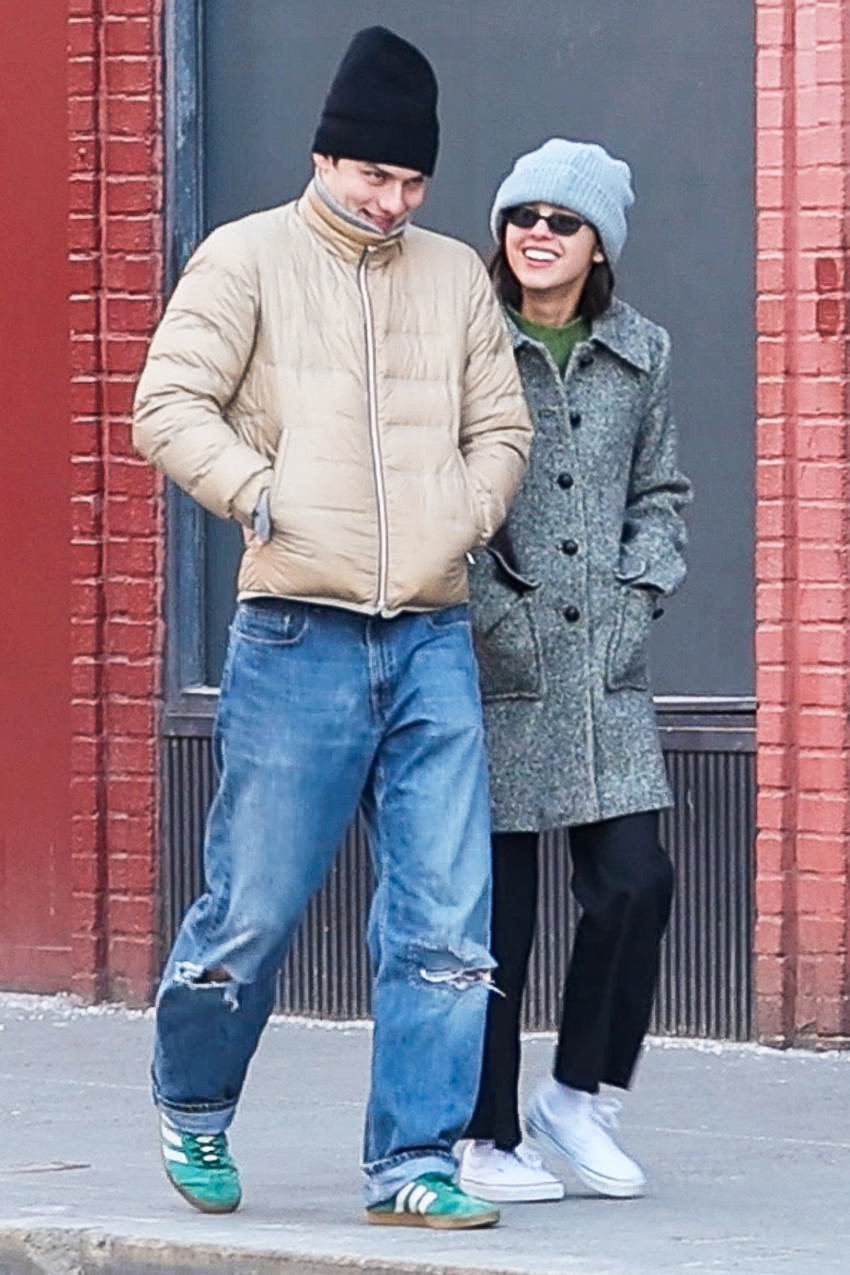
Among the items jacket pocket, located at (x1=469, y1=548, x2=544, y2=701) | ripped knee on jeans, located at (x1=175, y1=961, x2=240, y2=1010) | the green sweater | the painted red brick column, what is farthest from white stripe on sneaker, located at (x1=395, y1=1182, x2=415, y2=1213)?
the painted red brick column

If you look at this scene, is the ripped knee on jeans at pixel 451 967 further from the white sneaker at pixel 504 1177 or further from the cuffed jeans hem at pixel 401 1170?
the white sneaker at pixel 504 1177

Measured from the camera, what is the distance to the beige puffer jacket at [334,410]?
19.0 feet

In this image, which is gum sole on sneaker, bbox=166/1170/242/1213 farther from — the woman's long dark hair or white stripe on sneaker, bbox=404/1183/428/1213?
the woman's long dark hair

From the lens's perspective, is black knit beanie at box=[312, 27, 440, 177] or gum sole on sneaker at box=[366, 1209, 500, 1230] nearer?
black knit beanie at box=[312, 27, 440, 177]

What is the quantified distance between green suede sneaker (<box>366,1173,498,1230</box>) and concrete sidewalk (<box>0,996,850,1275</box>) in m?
0.04

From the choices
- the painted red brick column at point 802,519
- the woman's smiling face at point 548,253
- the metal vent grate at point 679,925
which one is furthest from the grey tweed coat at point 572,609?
the metal vent grate at point 679,925

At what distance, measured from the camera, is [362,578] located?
19.1ft

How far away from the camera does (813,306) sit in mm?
8227

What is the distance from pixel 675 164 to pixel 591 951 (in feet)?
9.38

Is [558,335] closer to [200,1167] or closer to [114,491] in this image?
[200,1167]

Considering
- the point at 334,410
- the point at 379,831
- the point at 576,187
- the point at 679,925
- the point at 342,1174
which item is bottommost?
the point at 342,1174

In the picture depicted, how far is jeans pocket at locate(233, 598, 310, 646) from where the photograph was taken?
5.90 m

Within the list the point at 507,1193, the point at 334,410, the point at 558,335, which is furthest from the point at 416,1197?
the point at 558,335

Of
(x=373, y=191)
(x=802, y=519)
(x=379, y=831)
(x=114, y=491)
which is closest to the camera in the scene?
(x=373, y=191)
